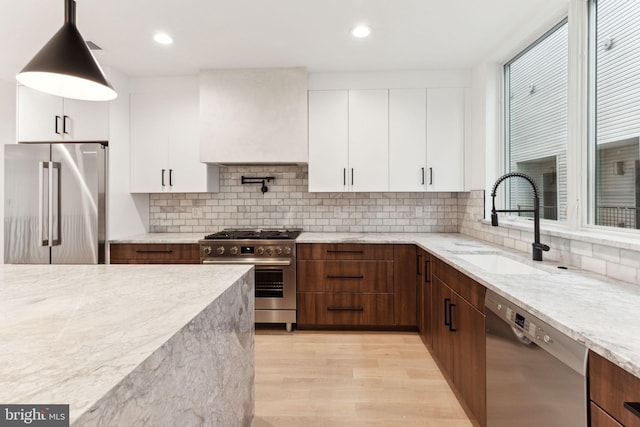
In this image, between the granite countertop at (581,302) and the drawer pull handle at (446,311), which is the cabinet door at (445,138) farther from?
the drawer pull handle at (446,311)

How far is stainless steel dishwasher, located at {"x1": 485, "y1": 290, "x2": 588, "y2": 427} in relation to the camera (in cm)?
106

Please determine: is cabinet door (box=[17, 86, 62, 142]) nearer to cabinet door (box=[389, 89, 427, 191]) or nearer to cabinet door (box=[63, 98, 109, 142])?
cabinet door (box=[63, 98, 109, 142])

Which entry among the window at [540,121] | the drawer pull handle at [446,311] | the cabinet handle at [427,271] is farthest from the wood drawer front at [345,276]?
the window at [540,121]

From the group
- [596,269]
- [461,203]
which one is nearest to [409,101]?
[461,203]

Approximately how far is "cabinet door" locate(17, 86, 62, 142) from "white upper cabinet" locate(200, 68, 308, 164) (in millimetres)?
1391

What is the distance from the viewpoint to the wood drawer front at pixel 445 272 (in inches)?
83.8

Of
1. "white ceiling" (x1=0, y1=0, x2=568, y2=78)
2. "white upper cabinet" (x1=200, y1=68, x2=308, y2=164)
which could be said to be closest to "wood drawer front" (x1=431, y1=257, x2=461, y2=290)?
"white upper cabinet" (x1=200, y1=68, x2=308, y2=164)

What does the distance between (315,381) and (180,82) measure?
10.0 ft

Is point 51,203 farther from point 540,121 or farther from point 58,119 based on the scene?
point 540,121

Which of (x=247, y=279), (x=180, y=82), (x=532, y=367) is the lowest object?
(x=532, y=367)

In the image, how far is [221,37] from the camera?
107 inches

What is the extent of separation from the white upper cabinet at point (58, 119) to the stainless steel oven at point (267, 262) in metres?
1.49

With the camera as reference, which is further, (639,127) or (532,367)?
(639,127)

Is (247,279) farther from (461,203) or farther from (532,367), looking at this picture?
(461,203)
